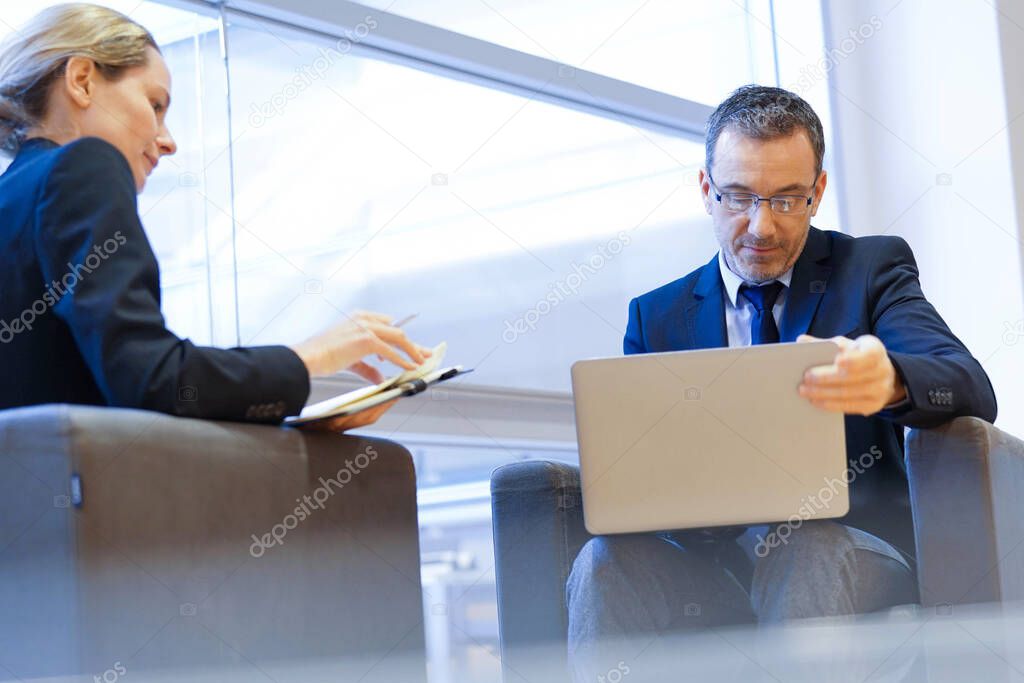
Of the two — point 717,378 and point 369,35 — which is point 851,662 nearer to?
point 717,378

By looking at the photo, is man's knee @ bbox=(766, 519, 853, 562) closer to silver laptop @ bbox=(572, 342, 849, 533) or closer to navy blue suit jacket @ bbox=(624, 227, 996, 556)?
silver laptop @ bbox=(572, 342, 849, 533)

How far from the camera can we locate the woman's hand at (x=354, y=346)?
61.4 inches

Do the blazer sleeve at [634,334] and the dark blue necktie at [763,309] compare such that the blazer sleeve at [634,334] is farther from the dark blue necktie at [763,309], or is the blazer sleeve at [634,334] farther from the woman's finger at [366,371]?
the woman's finger at [366,371]

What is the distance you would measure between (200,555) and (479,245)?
253 centimetres

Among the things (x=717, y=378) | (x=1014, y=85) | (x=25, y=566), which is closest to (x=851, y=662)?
(x=717, y=378)

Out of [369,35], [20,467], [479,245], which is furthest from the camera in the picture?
[479,245]

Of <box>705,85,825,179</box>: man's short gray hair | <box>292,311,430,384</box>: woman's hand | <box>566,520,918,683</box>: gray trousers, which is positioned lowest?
<box>566,520,918,683</box>: gray trousers

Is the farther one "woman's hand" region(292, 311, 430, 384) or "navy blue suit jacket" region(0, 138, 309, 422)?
"woman's hand" region(292, 311, 430, 384)

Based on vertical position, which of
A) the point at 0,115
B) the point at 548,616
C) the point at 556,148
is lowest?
the point at 548,616

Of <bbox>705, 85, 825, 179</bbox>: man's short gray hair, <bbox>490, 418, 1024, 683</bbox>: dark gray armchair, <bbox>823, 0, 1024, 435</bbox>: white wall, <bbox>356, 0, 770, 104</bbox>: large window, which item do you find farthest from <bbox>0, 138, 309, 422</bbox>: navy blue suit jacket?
<bbox>823, 0, 1024, 435</bbox>: white wall

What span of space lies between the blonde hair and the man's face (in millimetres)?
1081

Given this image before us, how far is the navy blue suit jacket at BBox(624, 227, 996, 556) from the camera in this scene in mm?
1878

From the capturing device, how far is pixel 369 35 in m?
3.52

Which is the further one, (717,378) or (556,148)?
(556,148)
